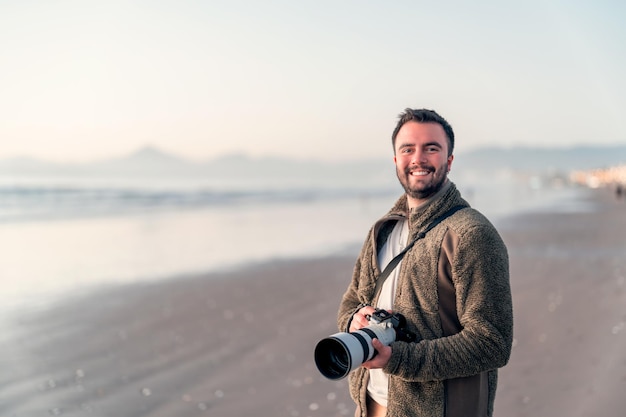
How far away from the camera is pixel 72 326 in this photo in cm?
705

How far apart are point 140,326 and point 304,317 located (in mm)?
2170

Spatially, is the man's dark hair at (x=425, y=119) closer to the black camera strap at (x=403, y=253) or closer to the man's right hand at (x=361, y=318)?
the black camera strap at (x=403, y=253)

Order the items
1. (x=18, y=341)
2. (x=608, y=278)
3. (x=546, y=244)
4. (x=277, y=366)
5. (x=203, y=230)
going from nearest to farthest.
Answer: (x=277, y=366)
(x=18, y=341)
(x=608, y=278)
(x=546, y=244)
(x=203, y=230)

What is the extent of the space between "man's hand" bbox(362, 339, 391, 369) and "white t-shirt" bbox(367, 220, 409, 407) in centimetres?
27

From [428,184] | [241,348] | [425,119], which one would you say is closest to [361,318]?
[428,184]

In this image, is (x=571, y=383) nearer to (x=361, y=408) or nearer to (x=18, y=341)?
(x=361, y=408)

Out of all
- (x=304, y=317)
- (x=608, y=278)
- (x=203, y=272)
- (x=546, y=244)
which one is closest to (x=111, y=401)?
(x=304, y=317)

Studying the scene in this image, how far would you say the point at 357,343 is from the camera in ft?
5.71

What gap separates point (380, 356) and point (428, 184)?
0.63 metres

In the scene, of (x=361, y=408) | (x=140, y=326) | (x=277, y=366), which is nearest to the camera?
(x=361, y=408)

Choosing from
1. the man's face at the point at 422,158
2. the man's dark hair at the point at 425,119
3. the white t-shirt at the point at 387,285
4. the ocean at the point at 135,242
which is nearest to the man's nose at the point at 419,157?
the man's face at the point at 422,158

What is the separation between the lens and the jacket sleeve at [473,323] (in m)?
1.69

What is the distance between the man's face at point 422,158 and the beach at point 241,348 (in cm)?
312

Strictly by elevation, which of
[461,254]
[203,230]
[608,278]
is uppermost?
[461,254]
